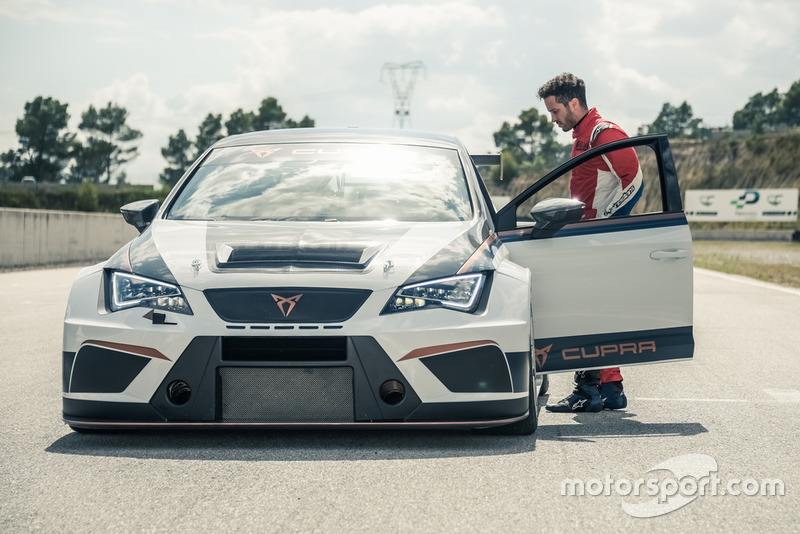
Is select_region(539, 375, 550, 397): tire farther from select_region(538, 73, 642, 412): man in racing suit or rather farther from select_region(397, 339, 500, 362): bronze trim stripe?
select_region(397, 339, 500, 362): bronze trim stripe

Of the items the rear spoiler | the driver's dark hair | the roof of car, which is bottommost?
→ the rear spoiler

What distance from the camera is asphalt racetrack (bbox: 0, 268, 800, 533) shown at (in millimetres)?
3609

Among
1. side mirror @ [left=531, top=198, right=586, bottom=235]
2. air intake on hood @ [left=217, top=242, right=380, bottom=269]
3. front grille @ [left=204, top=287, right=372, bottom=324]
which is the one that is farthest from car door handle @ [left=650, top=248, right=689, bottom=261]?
front grille @ [left=204, top=287, right=372, bottom=324]

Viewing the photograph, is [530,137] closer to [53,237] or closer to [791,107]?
[791,107]

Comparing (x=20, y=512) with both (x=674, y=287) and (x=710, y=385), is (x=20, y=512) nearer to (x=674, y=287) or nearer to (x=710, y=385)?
(x=674, y=287)

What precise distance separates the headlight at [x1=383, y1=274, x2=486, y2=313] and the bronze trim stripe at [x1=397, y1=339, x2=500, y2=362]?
0.49ft

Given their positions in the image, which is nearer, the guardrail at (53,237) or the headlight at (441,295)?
the headlight at (441,295)

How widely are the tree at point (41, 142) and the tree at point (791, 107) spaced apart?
11600cm

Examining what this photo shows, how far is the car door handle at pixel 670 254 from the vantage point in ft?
18.3

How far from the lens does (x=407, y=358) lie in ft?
14.8

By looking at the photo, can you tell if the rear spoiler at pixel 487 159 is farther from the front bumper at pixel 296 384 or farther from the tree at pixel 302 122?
the tree at pixel 302 122

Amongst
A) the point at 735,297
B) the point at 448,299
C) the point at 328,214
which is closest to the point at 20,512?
the point at 448,299

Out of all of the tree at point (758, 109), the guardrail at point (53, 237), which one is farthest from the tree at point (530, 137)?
the guardrail at point (53, 237)

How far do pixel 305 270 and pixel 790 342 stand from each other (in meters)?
6.69
